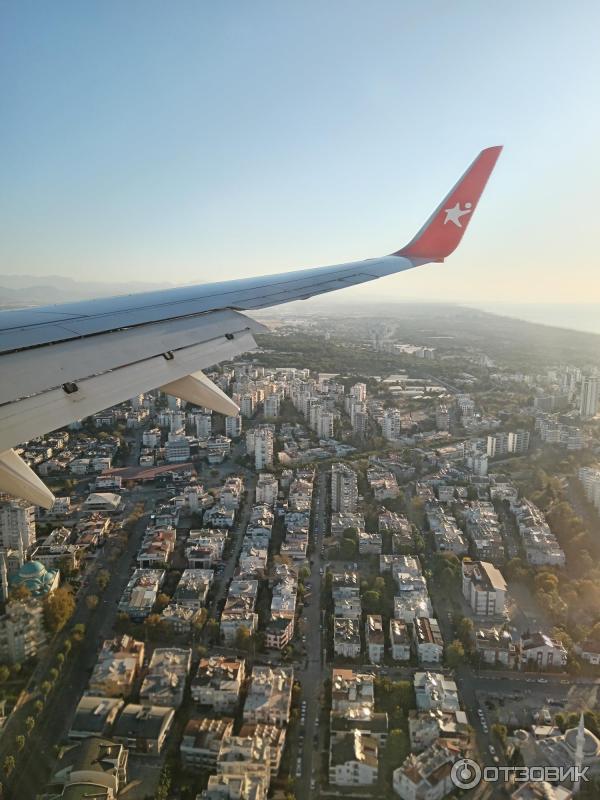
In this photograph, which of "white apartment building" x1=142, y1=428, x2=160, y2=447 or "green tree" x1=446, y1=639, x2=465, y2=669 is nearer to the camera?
"green tree" x1=446, y1=639, x2=465, y2=669

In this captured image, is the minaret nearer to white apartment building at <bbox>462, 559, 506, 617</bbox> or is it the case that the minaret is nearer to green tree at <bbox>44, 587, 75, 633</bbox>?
white apartment building at <bbox>462, 559, 506, 617</bbox>

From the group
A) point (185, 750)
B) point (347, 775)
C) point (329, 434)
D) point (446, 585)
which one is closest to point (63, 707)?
point (185, 750)

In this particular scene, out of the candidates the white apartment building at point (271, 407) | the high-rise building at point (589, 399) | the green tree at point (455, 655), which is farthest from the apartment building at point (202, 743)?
the high-rise building at point (589, 399)

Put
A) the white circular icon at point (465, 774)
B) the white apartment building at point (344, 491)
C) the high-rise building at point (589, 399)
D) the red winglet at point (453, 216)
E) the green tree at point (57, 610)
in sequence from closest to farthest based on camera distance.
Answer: the red winglet at point (453, 216) → the white circular icon at point (465, 774) → the green tree at point (57, 610) → the white apartment building at point (344, 491) → the high-rise building at point (589, 399)

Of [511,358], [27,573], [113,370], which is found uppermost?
[113,370]

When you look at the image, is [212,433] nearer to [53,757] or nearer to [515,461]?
[515,461]

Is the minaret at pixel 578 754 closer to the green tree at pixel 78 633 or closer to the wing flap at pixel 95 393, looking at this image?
the wing flap at pixel 95 393

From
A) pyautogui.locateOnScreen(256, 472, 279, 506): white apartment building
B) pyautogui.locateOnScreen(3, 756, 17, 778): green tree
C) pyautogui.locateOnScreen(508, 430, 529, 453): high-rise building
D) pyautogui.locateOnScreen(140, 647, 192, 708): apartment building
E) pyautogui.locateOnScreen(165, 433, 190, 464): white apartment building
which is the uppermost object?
pyautogui.locateOnScreen(3, 756, 17, 778): green tree

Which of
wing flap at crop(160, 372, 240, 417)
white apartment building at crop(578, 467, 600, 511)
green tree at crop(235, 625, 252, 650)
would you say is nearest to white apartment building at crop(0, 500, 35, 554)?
green tree at crop(235, 625, 252, 650)
